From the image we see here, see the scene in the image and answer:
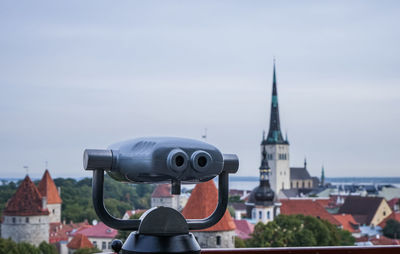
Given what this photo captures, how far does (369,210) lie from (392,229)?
7.77 meters

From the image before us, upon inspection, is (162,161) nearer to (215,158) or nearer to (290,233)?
(215,158)

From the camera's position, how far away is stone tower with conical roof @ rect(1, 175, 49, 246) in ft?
109

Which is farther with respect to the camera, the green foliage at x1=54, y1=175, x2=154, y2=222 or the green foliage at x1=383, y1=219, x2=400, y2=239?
the green foliage at x1=383, y1=219, x2=400, y2=239

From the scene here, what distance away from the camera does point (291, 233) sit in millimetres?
26672

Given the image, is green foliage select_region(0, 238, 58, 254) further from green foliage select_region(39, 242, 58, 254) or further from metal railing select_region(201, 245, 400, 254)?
metal railing select_region(201, 245, 400, 254)

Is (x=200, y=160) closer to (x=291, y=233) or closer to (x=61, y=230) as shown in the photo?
(x=291, y=233)

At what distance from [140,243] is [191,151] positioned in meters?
0.14

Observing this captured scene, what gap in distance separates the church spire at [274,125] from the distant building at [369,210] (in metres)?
14.8

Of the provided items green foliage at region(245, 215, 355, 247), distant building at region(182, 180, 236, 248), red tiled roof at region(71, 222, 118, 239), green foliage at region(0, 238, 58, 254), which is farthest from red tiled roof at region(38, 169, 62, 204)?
distant building at region(182, 180, 236, 248)

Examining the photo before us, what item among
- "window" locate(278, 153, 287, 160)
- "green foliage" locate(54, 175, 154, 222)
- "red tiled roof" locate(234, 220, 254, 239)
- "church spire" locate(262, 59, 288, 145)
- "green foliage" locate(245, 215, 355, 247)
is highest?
"church spire" locate(262, 59, 288, 145)

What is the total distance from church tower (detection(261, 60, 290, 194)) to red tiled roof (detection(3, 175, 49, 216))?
34693 mm

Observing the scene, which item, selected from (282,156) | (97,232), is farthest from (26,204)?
(282,156)

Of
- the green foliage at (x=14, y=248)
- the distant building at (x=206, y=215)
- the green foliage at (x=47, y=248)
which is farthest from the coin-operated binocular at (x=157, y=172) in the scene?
the green foliage at (x=47, y=248)

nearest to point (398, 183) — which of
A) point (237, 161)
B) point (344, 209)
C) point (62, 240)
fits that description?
point (344, 209)
